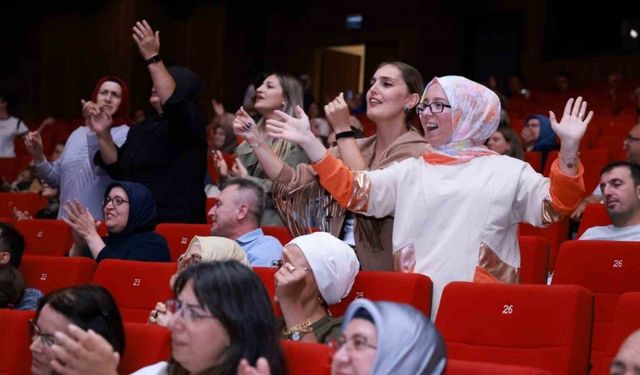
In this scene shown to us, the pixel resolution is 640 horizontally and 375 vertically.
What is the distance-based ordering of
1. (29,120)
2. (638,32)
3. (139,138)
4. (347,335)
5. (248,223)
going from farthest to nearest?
(29,120) → (638,32) → (139,138) → (248,223) → (347,335)

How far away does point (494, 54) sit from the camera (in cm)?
1361

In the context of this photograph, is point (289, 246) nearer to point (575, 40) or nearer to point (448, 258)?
point (448, 258)

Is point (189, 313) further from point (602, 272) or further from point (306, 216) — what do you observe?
point (602, 272)

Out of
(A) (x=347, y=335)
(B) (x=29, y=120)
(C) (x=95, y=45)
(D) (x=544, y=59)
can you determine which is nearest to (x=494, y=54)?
(D) (x=544, y=59)

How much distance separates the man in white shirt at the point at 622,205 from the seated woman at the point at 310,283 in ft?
5.34

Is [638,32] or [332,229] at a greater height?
[638,32]

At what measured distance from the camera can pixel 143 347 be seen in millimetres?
2877

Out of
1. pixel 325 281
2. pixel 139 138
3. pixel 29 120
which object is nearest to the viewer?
pixel 325 281

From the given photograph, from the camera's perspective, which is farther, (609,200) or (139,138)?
(139,138)

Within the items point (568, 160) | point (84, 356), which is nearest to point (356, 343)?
point (84, 356)

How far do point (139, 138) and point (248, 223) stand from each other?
926mm

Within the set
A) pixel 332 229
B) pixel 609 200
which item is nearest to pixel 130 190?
pixel 332 229

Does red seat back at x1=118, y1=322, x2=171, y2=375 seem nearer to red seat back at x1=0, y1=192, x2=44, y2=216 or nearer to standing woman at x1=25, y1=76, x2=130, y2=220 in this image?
standing woman at x1=25, y1=76, x2=130, y2=220

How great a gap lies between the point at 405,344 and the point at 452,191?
4.27 feet
